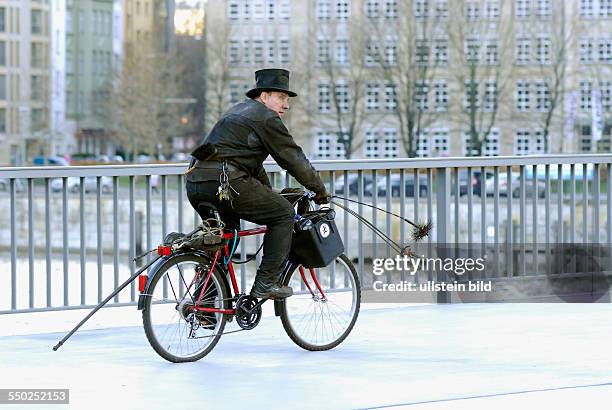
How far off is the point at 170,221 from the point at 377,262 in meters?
44.4

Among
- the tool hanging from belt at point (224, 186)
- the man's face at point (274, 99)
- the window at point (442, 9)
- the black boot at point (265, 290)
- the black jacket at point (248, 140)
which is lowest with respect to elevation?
the black boot at point (265, 290)

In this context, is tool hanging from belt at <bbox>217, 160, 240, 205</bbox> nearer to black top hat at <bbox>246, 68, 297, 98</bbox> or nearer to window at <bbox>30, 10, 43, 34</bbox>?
black top hat at <bbox>246, 68, 297, 98</bbox>

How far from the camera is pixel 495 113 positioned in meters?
68.6

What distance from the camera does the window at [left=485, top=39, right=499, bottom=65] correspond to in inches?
2736

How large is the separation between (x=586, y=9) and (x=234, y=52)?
1788 centimetres

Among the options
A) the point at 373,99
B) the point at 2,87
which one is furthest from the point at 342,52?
the point at 2,87

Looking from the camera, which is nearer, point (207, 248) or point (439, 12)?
point (207, 248)

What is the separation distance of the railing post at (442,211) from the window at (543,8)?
61.6 metres

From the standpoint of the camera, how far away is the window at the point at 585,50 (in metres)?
71.2

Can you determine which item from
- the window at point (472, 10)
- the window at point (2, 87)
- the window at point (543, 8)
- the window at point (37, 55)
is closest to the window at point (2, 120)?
the window at point (2, 87)

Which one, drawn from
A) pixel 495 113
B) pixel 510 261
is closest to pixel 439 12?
pixel 495 113

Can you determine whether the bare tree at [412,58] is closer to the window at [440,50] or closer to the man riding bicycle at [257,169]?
the window at [440,50]

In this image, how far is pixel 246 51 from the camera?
76.3m

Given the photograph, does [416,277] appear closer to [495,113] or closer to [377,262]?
[377,262]
